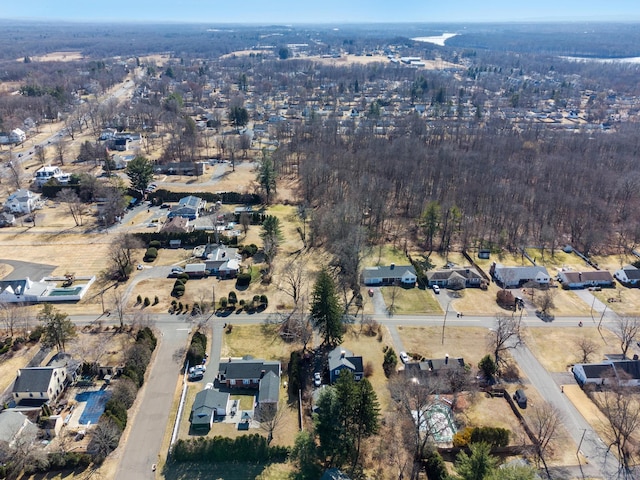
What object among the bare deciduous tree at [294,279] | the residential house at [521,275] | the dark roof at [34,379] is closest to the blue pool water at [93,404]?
the dark roof at [34,379]

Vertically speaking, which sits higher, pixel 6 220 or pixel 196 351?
pixel 6 220

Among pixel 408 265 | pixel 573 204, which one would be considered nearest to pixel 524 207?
pixel 573 204

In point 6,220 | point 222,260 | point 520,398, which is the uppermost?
point 6,220

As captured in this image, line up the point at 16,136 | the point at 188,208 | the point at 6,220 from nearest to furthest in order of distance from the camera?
the point at 6,220
the point at 188,208
the point at 16,136

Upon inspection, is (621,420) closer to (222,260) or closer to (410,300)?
(410,300)

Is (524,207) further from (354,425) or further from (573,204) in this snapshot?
(354,425)

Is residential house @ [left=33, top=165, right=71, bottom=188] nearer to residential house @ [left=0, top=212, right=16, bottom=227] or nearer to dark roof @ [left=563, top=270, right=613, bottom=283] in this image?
residential house @ [left=0, top=212, right=16, bottom=227]

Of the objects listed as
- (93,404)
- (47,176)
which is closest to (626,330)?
(93,404)

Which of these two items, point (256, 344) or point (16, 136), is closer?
point (256, 344)
